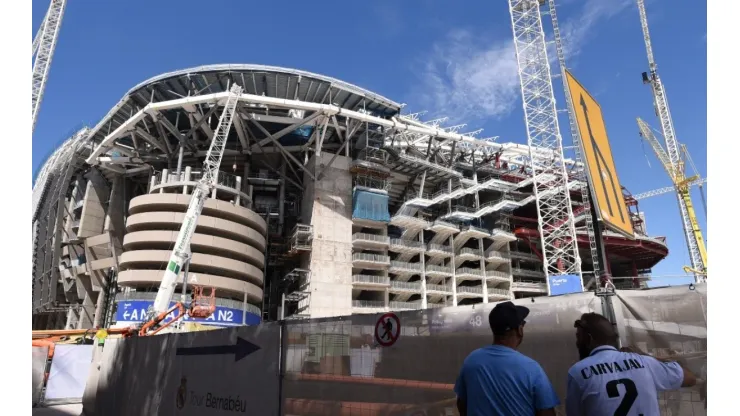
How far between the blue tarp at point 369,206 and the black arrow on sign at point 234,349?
46.4 meters

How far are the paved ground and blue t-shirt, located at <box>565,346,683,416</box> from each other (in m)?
19.1

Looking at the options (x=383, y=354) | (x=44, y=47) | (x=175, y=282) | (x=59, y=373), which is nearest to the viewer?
(x=383, y=354)

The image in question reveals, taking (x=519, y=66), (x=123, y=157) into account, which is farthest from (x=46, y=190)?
(x=519, y=66)

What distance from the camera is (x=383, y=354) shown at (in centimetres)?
634

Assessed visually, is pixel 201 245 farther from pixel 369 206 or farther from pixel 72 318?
pixel 72 318

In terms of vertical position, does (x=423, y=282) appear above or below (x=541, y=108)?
below

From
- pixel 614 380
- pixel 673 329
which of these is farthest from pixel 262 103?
pixel 614 380

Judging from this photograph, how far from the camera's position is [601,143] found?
12555 millimetres

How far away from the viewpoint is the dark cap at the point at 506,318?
153 inches

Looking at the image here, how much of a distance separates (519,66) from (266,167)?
125 ft

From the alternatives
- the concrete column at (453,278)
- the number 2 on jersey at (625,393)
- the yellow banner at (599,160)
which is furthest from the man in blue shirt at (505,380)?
the concrete column at (453,278)

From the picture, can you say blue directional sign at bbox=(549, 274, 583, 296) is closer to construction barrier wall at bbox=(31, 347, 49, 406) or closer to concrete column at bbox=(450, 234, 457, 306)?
concrete column at bbox=(450, 234, 457, 306)

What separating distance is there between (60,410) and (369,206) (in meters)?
41.9
